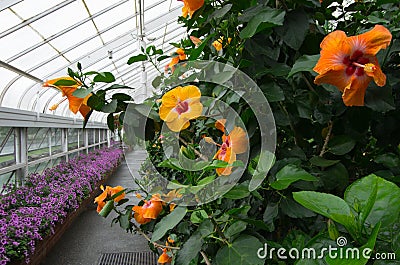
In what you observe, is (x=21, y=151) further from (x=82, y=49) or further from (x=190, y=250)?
(x=190, y=250)

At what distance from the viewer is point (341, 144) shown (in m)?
0.56

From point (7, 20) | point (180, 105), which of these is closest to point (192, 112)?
point (180, 105)

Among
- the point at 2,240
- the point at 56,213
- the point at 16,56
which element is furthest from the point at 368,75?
the point at 16,56

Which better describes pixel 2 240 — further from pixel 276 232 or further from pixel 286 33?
pixel 286 33

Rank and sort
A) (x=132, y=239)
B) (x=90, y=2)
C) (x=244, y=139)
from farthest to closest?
(x=90, y=2) → (x=132, y=239) → (x=244, y=139)

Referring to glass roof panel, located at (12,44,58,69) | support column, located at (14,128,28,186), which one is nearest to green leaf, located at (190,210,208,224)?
glass roof panel, located at (12,44,58,69)

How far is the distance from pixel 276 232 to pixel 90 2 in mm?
5256

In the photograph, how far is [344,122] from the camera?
580 mm

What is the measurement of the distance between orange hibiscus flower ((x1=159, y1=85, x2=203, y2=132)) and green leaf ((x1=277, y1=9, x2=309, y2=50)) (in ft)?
0.51

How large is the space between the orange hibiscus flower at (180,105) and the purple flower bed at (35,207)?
2.65 meters

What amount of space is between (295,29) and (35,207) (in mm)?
4205

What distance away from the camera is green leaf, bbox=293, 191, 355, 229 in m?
0.32

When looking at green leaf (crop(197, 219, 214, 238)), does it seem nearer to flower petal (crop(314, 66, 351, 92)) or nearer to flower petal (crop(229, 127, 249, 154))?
flower petal (crop(229, 127, 249, 154))

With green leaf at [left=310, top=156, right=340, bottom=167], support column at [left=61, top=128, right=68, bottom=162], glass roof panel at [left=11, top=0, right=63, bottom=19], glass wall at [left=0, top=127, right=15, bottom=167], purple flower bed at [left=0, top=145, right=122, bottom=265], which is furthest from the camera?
support column at [left=61, top=128, right=68, bottom=162]
